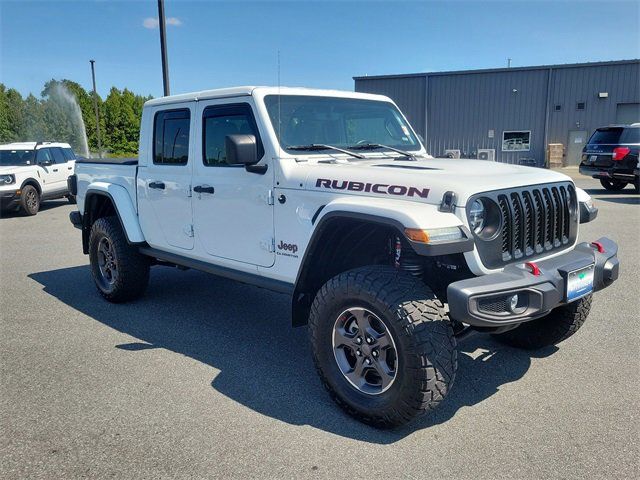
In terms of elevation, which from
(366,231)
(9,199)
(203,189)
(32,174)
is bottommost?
(9,199)

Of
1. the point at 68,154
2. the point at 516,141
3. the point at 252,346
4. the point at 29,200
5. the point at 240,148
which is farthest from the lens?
the point at 516,141

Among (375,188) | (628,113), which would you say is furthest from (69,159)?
(628,113)

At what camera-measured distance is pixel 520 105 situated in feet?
88.1

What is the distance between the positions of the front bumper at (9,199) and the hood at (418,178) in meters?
11.4

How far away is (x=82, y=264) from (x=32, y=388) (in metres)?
4.24

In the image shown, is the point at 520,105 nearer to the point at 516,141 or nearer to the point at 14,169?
the point at 516,141

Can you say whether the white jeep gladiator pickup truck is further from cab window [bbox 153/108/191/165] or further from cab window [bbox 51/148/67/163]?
cab window [bbox 51/148/67/163]

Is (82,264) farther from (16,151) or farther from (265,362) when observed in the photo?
(16,151)

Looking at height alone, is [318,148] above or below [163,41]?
below

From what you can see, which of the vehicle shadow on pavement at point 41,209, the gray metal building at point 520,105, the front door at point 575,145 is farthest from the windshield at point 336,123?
the front door at point 575,145

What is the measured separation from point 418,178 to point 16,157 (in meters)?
13.6

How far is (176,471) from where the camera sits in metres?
2.80

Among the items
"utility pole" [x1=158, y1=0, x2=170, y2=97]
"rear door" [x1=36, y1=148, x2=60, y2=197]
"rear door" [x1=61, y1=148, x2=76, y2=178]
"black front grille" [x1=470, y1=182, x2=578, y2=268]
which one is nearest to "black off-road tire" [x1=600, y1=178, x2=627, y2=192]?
"utility pole" [x1=158, y1=0, x2=170, y2=97]

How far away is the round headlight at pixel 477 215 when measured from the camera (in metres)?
3.06
